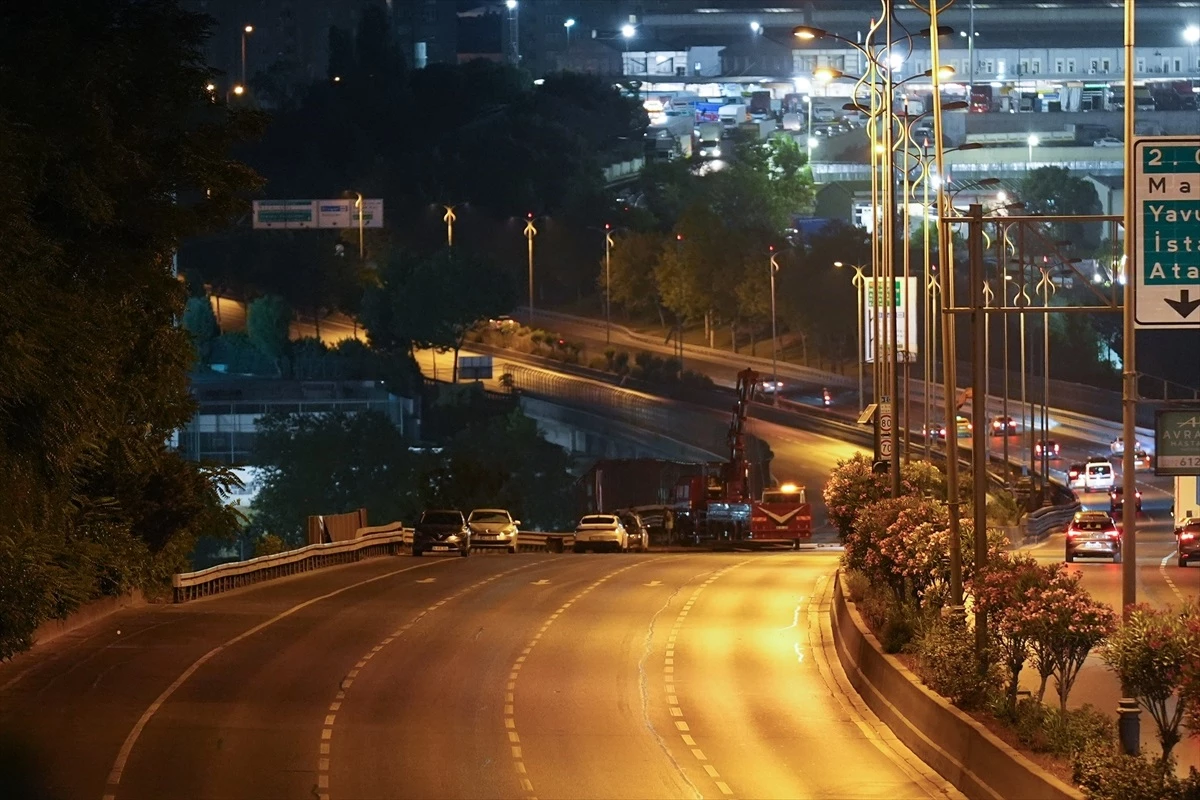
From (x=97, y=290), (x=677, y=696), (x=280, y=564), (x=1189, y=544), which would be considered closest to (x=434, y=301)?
(x=1189, y=544)

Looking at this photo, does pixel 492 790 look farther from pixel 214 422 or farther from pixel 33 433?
pixel 214 422

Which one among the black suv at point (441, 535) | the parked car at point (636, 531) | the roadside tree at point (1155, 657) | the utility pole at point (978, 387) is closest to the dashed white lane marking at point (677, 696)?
the utility pole at point (978, 387)

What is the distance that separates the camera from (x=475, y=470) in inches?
3428

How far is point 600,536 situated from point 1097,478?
4740cm

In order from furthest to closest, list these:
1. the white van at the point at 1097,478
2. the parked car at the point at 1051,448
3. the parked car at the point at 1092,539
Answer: the parked car at the point at 1051,448 < the white van at the point at 1097,478 < the parked car at the point at 1092,539

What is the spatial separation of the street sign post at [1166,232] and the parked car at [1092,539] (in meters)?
40.7

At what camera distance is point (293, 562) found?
160 ft

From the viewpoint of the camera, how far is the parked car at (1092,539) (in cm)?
5662

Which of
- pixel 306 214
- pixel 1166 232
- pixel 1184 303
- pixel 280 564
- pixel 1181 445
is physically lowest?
pixel 280 564

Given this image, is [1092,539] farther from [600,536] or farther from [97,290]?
[97,290]

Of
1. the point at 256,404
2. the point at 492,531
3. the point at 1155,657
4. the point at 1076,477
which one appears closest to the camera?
the point at 1155,657

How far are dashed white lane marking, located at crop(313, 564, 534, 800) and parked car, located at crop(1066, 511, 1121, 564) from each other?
64.5 feet

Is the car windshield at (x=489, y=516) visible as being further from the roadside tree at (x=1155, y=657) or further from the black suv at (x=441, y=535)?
the roadside tree at (x=1155, y=657)

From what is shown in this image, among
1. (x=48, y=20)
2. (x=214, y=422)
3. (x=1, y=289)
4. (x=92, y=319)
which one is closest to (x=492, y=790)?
(x=1, y=289)
